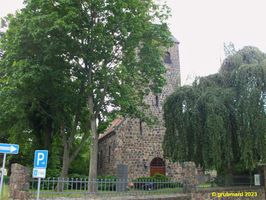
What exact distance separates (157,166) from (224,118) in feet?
35.8

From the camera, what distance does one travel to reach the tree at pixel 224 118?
15.4 metres

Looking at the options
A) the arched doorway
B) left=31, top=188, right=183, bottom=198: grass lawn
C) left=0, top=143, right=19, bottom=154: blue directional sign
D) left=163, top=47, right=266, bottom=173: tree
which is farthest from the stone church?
left=0, top=143, right=19, bottom=154: blue directional sign

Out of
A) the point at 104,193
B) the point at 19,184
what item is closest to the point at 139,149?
the point at 104,193

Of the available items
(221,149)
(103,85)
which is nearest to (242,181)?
(221,149)

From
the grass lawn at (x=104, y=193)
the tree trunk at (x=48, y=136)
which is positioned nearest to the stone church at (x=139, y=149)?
the tree trunk at (x=48, y=136)

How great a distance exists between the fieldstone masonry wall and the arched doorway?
1562 cm

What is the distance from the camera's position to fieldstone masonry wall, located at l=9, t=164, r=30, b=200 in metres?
10.7

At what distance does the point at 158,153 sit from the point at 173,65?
8.56 metres

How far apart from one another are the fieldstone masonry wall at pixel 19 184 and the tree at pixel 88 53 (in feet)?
17.7

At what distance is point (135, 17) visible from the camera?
16484 millimetres

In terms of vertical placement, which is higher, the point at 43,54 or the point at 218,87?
the point at 43,54

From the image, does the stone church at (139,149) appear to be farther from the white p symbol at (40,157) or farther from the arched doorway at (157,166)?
the white p symbol at (40,157)

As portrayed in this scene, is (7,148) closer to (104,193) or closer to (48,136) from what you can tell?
(104,193)

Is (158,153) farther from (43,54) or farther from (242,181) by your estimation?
(43,54)
